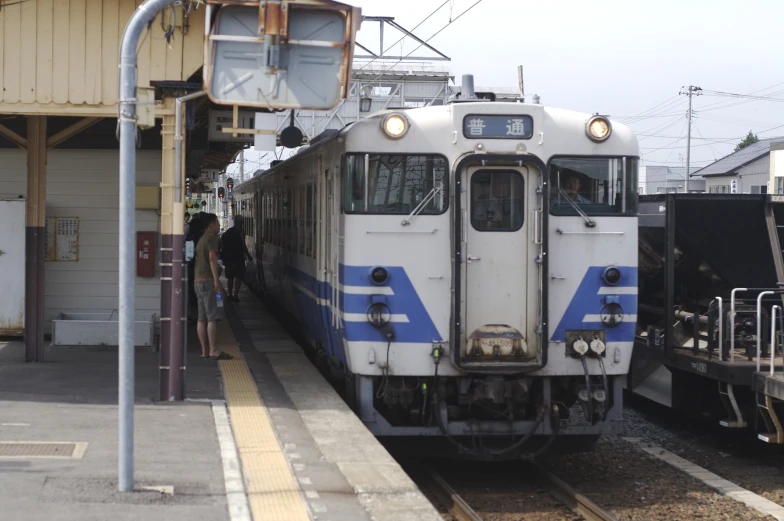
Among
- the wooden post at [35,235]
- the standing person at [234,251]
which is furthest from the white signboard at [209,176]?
the wooden post at [35,235]

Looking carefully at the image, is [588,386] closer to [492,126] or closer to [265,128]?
[492,126]

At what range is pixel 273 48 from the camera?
7.24 metres

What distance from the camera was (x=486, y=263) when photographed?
340 inches

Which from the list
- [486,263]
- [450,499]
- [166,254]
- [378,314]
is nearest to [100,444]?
[166,254]

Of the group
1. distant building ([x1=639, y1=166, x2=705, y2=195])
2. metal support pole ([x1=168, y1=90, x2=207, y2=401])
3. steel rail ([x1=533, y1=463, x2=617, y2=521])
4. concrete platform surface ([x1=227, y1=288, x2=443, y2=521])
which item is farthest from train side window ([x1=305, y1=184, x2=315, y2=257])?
distant building ([x1=639, y1=166, x2=705, y2=195])

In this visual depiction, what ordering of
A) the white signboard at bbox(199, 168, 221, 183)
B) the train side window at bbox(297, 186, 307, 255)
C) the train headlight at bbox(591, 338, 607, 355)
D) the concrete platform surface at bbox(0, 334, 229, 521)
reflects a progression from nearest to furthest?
the concrete platform surface at bbox(0, 334, 229, 521)
the train headlight at bbox(591, 338, 607, 355)
the train side window at bbox(297, 186, 307, 255)
the white signboard at bbox(199, 168, 221, 183)

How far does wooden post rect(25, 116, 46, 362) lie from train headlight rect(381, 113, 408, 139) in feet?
13.8

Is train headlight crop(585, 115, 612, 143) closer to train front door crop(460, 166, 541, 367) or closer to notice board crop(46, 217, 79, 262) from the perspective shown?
train front door crop(460, 166, 541, 367)

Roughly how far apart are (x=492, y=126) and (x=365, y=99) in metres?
Result: 28.5

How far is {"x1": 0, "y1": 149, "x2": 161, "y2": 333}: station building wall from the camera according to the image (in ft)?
42.3

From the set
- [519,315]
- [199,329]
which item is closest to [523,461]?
[519,315]

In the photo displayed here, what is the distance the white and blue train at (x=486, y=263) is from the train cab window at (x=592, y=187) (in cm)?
1

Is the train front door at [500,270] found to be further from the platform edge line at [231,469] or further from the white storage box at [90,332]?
the white storage box at [90,332]

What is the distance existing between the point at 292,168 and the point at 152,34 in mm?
3965
